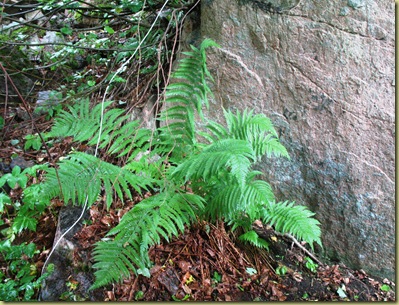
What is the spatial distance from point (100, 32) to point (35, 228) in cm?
279

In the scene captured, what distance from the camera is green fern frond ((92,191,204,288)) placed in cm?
189

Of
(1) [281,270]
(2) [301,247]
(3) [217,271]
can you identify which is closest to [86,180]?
(3) [217,271]

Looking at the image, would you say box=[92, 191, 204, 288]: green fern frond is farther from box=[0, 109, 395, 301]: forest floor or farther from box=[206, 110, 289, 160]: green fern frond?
box=[206, 110, 289, 160]: green fern frond

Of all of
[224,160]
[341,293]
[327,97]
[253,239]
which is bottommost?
[341,293]

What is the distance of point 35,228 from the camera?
2.41 meters

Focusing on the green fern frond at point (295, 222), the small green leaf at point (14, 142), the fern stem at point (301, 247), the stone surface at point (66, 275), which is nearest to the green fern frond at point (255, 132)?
the green fern frond at point (295, 222)

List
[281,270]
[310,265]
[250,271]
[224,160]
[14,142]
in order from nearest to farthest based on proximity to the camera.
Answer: [224,160], [250,271], [281,270], [310,265], [14,142]

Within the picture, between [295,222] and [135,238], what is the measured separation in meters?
1.09

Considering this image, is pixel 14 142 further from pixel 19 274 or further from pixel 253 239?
pixel 253 239

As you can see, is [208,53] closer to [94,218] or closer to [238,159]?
[238,159]

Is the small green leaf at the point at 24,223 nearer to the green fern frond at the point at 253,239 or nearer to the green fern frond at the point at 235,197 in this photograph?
the green fern frond at the point at 235,197

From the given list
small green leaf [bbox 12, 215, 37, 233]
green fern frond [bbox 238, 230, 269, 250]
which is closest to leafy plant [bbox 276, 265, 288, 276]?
green fern frond [bbox 238, 230, 269, 250]

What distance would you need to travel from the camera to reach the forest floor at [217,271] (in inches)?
88.0

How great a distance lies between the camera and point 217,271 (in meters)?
2.44
